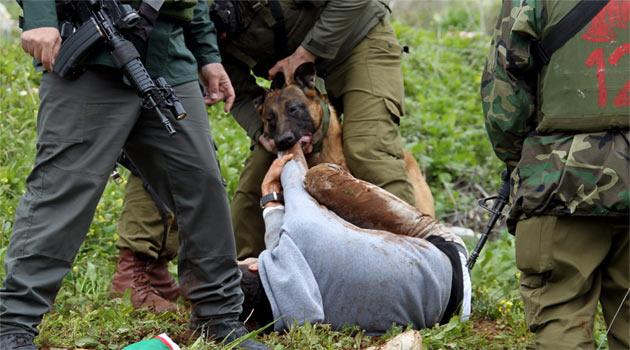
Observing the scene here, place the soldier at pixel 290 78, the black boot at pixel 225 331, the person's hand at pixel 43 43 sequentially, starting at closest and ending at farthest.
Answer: the person's hand at pixel 43 43
the black boot at pixel 225 331
the soldier at pixel 290 78

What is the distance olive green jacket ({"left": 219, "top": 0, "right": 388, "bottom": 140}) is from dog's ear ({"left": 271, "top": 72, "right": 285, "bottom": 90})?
13cm

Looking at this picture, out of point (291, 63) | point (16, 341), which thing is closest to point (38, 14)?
point (16, 341)

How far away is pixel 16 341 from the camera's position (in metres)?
3.85

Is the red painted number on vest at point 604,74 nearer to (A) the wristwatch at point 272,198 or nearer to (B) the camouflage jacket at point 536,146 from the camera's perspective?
(B) the camouflage jacket at point 536,146

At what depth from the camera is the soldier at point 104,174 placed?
3875 millimetres

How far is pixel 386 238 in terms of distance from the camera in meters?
4.87

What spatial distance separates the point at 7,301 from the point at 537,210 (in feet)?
7.39

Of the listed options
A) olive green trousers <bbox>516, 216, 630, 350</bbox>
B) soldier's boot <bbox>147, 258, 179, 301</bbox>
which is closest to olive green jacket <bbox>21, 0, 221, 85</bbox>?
soldier's boot <bbox>147, 258, 179, 301</bbox>

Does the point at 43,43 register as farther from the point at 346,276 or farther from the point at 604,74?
the point at 604,74

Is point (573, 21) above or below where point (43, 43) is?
above

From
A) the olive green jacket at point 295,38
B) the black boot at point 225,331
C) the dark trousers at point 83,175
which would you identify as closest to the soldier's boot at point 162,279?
the olive green jacket at point 295,38

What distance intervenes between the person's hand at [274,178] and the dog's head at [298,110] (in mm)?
361

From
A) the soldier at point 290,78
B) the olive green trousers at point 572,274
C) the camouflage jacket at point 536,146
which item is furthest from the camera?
the soldier at point 290,78

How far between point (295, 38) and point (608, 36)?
272 centimetres
